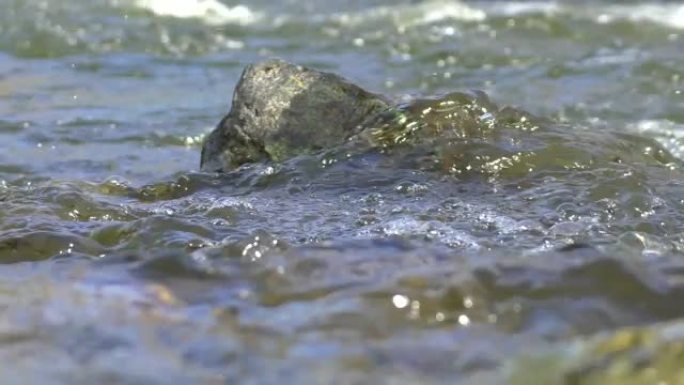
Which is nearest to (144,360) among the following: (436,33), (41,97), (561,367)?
(561,367)

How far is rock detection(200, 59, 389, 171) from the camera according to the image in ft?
19.1

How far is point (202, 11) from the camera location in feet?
42.1

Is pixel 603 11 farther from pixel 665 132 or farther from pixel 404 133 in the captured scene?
pixel 404 133

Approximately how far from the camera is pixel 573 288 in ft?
11.2

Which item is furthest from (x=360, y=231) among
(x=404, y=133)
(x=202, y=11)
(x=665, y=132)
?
(x=202, y=11)

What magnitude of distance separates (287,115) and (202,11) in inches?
283

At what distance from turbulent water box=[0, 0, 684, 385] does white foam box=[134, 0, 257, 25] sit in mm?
2436

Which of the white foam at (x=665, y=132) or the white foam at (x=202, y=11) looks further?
the white foam at (x=202, y=11)

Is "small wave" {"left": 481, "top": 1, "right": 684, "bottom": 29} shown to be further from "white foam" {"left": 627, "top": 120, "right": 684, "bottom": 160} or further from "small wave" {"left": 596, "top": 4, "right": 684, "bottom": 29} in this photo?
"white foam" {"left": 627, "top": 120, "right": 684, "bottom": 160}

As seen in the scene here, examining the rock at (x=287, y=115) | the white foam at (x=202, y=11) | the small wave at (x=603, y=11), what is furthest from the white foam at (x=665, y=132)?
the white foam at (x=202, y=11)

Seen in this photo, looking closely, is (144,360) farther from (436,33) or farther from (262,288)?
(436,33)

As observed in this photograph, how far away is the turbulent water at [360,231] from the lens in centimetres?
306

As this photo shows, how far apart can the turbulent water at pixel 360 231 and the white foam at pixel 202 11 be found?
2436 mm

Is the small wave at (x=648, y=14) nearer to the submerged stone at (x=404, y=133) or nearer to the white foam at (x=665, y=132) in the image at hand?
the white foam at (x=665, y=132)
